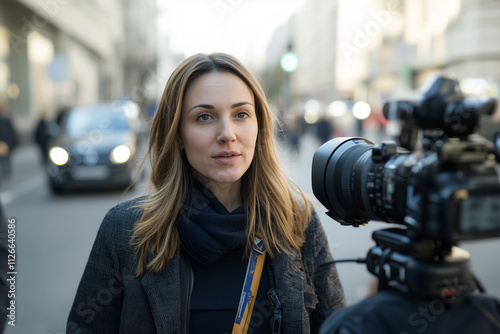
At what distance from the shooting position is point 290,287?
1.77m

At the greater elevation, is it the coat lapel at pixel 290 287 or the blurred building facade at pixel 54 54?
the blurred building facade at pixel 54 54

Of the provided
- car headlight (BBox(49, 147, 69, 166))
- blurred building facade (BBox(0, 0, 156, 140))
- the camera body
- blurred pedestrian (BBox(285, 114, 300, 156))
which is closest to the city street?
car headlight (BBox(49, 147, 69, 166))

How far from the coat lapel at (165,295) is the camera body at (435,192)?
2.48 ft

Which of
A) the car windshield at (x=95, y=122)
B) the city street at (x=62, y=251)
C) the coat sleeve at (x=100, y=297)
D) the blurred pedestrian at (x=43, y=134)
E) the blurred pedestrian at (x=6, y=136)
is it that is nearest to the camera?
the coat sleeve at (x=100, y=297)

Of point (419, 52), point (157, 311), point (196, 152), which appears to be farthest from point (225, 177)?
point (419, 52)

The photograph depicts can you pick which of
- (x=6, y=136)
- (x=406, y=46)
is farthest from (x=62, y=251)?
(x=406, y=46)

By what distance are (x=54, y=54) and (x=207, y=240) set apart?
26851 millimetres

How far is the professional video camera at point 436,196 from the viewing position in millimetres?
964

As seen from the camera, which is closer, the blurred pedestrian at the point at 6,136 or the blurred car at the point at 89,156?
the blurred car at the point at 89,156

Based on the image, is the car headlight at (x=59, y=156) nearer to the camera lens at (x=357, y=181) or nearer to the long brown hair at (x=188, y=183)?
the long brown hair at (x=188, y=183)

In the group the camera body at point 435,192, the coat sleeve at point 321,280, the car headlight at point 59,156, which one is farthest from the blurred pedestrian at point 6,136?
the camera body at point 435,192

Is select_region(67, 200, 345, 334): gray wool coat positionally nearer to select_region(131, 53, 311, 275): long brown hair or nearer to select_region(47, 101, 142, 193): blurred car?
select_region(131, 53, 311, 275): long brown hair

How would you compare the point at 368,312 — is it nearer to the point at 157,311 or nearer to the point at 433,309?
the point at 433,309

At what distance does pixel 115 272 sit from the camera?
1814 mm
